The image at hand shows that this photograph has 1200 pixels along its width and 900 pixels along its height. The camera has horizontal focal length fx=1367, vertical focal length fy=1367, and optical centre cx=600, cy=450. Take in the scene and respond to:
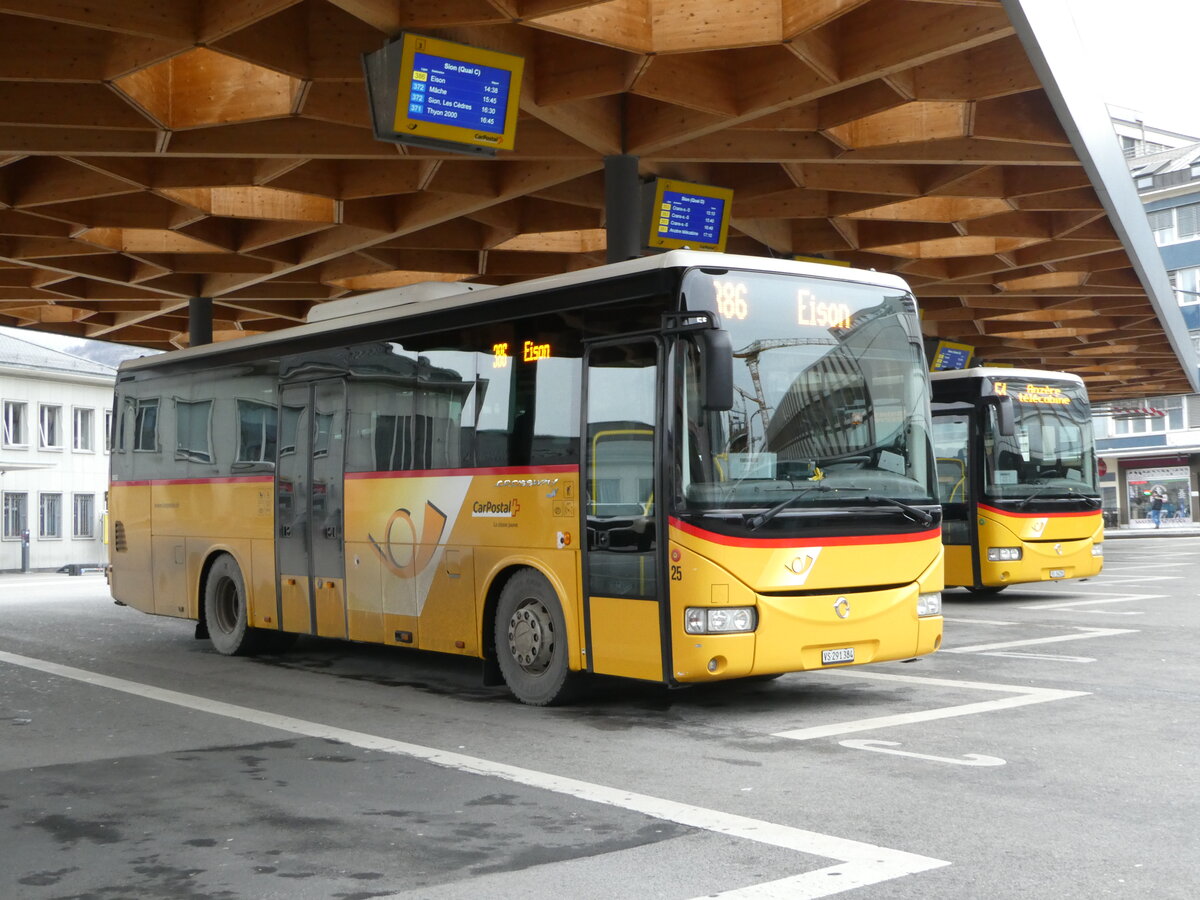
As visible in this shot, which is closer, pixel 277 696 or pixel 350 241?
pixel 277 696

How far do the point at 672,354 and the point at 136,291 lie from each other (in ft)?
59.9

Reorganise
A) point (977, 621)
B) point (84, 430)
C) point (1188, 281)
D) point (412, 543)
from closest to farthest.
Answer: point (412, 543), point (977, 621), point (84, 430), point (1188, 281)

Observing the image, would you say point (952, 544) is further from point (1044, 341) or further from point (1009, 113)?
point (1044, 341)

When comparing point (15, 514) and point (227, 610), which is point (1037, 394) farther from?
point (15, 514)

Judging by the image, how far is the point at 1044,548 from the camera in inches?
786

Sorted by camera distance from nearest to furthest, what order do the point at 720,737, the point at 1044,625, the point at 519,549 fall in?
the point at 720,737 → the point at 519,549 → the point at 1044,625

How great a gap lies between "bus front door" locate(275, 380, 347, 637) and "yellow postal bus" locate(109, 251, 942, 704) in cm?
5

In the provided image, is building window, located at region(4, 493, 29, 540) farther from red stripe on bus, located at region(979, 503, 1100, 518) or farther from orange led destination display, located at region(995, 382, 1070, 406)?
orange led destination display, located at region(995, 382, 1070, 406)

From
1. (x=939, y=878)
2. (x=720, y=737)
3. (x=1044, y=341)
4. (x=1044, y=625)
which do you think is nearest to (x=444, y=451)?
(x=720, y=737)

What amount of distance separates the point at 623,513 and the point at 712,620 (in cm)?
104

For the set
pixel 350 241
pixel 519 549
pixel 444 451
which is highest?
pixel 350 241

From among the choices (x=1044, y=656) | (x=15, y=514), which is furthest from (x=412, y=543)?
(x=15, y=514)

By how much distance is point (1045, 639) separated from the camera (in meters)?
14.8

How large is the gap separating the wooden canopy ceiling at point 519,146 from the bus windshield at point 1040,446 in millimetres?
2527
